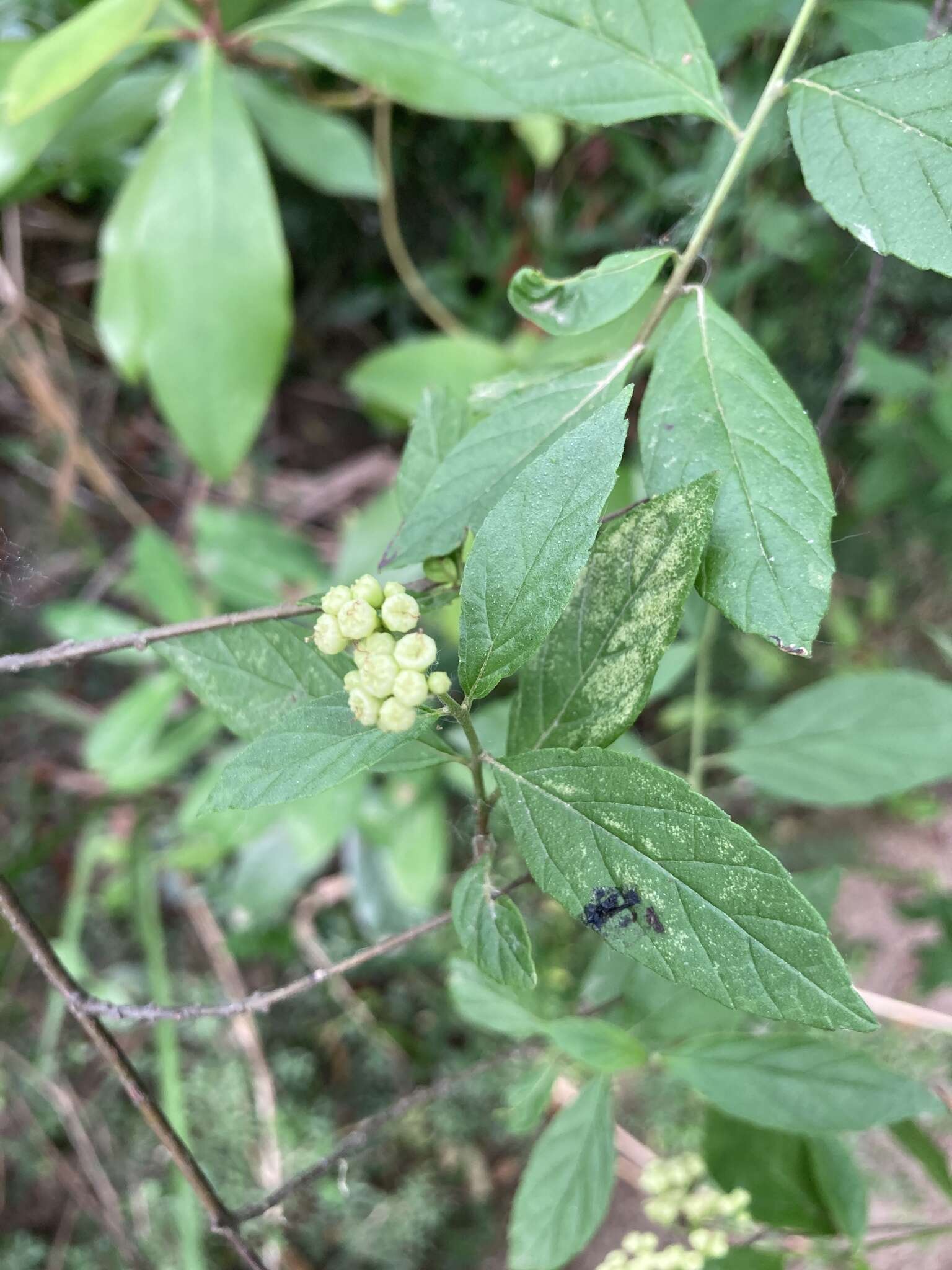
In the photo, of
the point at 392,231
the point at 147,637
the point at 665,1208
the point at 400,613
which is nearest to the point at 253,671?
the point at 147,637

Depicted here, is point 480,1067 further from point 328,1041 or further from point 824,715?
point 328,1041

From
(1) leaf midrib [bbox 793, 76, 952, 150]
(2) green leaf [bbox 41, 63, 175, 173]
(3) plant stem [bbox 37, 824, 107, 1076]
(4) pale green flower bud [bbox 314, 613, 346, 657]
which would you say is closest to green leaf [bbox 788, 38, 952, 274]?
(1) leaf midrib [bbox 793, 76, 952, 150]

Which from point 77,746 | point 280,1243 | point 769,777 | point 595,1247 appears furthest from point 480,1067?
point 77,746

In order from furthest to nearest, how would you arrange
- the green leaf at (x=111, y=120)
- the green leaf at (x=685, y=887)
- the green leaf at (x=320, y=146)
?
1. the green leaf at (x=320, y=146)
2. the green leaf at (x=111, y=120)
3. the green leaf at (x=685, y=887)

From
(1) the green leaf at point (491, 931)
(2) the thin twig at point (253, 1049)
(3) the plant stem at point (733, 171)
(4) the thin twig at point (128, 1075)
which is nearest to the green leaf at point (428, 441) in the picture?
(3) the plant stem at point (733, 171)

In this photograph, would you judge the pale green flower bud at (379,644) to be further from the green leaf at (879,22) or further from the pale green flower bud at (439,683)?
the green leaf at (879,22)

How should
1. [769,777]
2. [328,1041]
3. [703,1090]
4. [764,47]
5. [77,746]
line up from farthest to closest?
1. [77,746]
2. [328,1041]
3. [764,47]
4. [769,777]
5. [703,1090]

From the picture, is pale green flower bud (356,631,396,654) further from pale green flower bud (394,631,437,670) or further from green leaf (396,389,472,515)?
green leaf (396,389,472,515)
